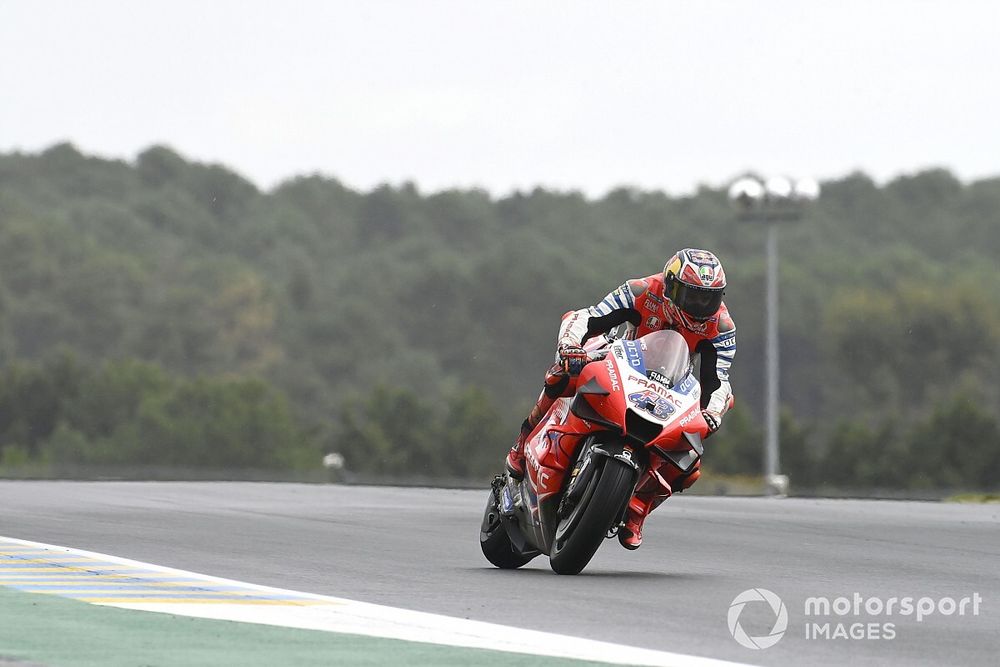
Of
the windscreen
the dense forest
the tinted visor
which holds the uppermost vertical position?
the tinted visor

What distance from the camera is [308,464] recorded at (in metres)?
97.1

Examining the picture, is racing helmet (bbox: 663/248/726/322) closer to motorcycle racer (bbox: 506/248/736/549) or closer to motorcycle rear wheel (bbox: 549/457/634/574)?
motorcycle racer (bbox: 506/248/736/549)

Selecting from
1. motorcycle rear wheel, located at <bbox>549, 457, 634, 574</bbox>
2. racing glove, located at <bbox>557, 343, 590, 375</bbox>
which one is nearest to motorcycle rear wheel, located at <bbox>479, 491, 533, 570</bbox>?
motorcycle rear wheel, located at <bbox>549, 457, 634, 574</bbox>

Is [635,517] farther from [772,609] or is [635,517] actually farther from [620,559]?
[772,609]

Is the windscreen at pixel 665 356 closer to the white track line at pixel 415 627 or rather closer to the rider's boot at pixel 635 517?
the rider's boot at pixel 635 517

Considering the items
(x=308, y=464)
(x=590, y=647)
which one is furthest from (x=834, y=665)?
(x=308, y=464)

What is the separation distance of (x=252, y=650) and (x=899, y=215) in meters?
117

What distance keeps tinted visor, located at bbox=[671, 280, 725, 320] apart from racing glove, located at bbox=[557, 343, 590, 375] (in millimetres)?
738

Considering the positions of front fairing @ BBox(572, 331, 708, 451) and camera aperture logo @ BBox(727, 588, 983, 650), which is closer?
camera aperture logo @ BBox(727, 588, 983, 650)

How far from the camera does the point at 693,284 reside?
11969 millimetres

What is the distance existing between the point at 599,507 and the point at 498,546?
171 cm

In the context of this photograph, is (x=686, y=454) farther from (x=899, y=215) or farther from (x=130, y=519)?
(x=899, y=215)

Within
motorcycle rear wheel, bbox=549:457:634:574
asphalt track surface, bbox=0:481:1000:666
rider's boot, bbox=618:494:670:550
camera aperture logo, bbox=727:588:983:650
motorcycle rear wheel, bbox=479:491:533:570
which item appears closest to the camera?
camera aperture logo, bbox=727:588:983:650

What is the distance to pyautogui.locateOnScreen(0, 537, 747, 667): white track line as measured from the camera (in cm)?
791
